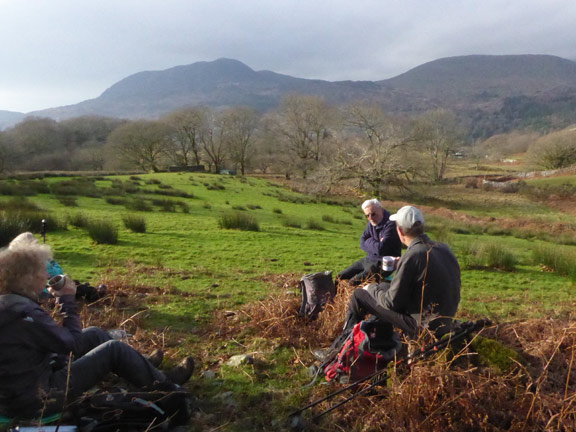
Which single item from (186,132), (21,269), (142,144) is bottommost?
(21,269)

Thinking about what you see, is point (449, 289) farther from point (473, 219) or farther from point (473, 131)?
point (473, 131)

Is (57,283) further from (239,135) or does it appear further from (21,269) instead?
(239,135)

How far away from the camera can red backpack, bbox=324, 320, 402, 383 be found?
3.70 meters

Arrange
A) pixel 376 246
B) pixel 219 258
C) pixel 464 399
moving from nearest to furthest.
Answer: pixel 464 399
pixel 376 246
pixel 219 258

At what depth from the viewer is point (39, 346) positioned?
9.26ft

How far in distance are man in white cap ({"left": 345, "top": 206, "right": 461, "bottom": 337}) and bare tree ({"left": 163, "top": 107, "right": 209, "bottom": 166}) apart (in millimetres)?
56171

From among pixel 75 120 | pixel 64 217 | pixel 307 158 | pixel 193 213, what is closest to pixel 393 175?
pixel 307 158

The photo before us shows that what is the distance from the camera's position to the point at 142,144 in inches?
2092

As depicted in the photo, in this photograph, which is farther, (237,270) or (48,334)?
(237,270)

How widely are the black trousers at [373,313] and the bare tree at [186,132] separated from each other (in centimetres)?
5567

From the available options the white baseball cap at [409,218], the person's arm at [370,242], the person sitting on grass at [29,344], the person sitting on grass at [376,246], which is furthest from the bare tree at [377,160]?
the person sitting on grass at [29,344]

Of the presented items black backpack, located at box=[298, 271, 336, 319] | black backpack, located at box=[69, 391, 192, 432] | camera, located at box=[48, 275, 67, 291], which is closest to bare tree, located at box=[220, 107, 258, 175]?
black backpack, located at box=[298, 271, 336, 319]

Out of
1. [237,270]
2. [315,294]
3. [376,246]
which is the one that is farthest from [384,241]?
[237,270]

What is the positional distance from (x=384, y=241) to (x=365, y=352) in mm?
2682
